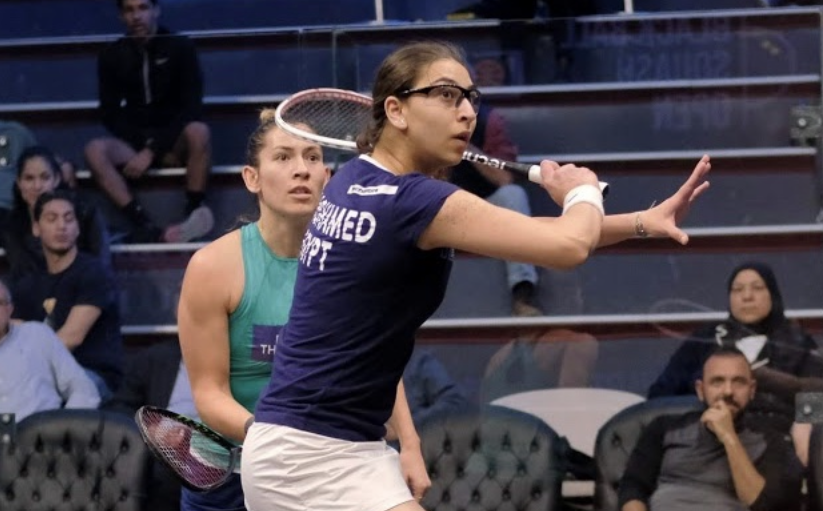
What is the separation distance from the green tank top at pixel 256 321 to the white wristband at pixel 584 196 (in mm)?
1120

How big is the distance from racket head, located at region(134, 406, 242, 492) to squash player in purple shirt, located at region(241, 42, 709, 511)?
0.59 metres

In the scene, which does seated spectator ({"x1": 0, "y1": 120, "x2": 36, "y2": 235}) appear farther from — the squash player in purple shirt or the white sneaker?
the squash player in purple shirt

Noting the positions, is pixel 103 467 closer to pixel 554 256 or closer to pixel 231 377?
pixel 231 377

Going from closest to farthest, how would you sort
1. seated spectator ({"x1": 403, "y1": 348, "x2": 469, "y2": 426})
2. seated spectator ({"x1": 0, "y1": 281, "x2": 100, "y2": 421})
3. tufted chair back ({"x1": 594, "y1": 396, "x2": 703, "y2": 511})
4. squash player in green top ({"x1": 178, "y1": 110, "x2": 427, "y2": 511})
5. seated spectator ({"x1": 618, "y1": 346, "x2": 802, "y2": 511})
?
squash player in green top ({"x1": 178, "y1": 110, "x2": 427, "y2": 511}), seated spectator ({"x1": 618, "y1": 346, "x2": 802, "y2": 511}), tufted chair back ({"x1": 594, "y1": 396, "x2": 703, "y2": 511}), seated spectator ({"x1": 403, "y1": 348, "x2": 469, "y2": 426}), seated spectator ({"x1": 0, "y1": 281, "x2": 100, "y2": 421})

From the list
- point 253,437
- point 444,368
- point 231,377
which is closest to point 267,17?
point 444,368

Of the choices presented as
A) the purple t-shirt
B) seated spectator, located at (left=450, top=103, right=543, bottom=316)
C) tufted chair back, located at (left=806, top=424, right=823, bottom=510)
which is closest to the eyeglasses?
the purple t-shirt

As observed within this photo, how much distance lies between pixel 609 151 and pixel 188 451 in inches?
109

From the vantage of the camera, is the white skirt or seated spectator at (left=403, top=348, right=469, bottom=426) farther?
seated spectator at (left=403, top=348, right=469, bottom=426)

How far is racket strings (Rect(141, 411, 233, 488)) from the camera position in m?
3.94

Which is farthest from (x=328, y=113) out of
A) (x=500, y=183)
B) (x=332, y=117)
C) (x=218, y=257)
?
(x=500, y=183)

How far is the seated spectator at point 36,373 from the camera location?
6.21m

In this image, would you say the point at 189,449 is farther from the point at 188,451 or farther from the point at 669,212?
the point at 669,212

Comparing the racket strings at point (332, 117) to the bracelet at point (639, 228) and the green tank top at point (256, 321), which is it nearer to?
the green tank top at point (256, 321)

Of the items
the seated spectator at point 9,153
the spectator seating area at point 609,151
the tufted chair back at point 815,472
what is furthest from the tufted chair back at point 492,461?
the seated spectator at point 9,153
